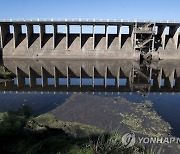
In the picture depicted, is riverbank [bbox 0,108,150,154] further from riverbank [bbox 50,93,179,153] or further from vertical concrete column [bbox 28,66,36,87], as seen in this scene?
vertical concrete column [bbox 28,66,36,87]

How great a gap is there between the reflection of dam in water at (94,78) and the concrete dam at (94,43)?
10.6 meters

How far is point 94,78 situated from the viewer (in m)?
44.9

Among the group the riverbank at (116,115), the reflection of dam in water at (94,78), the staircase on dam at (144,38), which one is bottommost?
the reflection of dam in water at (94,78)

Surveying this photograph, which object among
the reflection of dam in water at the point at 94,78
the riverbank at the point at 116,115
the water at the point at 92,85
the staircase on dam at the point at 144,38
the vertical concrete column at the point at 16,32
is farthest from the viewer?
the vertical concrete column at the point at 16,32

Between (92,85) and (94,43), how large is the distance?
30505 mm

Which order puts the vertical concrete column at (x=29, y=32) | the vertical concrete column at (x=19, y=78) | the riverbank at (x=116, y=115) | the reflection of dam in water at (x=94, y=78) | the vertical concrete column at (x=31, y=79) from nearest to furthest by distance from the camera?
the riverbank at (x=116, y=115) → the reflection of dam in water at (x=94, y=78) → the vertical concrete column at (x=31, y=79) → the vertical concrete column at (x=19, y=78) → the vertical concrete column at (x=29, y=32)

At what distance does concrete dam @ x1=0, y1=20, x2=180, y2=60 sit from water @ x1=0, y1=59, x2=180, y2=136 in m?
11.3

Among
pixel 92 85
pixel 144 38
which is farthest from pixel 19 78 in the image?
pixel 144 38

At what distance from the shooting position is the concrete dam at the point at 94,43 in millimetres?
67000

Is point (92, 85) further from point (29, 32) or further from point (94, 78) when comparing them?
point (29, 32)

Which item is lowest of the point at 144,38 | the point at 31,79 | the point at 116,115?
the point at 31,79

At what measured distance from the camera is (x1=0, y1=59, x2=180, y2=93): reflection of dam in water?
1497 inches

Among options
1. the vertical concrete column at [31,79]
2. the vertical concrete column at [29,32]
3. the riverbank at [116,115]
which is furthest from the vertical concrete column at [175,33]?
the riverbank at [116,115]

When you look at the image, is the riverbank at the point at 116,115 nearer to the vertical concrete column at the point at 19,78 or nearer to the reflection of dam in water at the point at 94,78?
the reflection of dam in water at the point at 94,78
